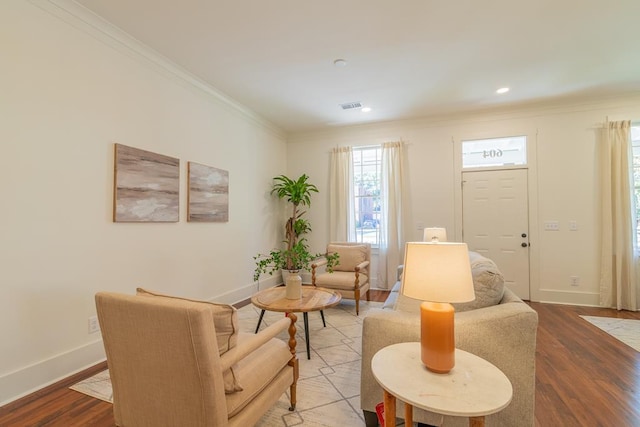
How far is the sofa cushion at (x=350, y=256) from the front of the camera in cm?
433

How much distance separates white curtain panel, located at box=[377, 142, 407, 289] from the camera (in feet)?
16.8

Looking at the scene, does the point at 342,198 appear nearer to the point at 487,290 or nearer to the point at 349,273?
the point at 349,273

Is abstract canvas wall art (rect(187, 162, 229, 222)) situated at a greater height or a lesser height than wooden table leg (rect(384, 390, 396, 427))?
greater

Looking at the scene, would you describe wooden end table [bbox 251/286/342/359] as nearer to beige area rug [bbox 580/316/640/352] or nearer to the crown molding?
the crown molding

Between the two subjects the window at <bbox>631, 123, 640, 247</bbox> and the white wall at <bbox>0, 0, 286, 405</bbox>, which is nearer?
the white wall at <bbox>0, 0, 286, 405</bbox>

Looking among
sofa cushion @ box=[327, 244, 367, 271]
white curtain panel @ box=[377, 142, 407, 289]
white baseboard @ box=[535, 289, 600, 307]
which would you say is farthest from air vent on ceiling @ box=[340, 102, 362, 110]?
white baseboard @ box=[535, 289, 600, 307]

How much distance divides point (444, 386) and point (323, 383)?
1295 mm

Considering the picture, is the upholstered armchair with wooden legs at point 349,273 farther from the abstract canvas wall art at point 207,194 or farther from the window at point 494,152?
the window at point 494,152

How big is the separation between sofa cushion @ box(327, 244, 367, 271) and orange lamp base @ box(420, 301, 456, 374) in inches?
116

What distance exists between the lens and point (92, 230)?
2.52 m

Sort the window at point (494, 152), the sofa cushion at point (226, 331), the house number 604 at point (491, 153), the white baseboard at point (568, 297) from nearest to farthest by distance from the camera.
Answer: the sofa cushion at point (226, 331) < the white baseboard at point (568, 297) < the window at point (494, 152) < the house number 604 at point (491, 153)

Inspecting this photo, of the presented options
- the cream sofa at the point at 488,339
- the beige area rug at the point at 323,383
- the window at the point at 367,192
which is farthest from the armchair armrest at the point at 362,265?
the cream sofa at the point at 488,339

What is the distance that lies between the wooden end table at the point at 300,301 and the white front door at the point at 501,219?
304 cm

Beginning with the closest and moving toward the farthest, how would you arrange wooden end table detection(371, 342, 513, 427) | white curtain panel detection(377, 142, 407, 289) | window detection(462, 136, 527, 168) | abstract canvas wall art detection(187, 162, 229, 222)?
1. wooden end table detection(371, 342, 513, 427)
2. abstract canvas wall art detection(187, 162, 229, 222)
3. window detection(462, 136, 527, 168)
4. white curtain panel detection(377, 142, 407, 289)
